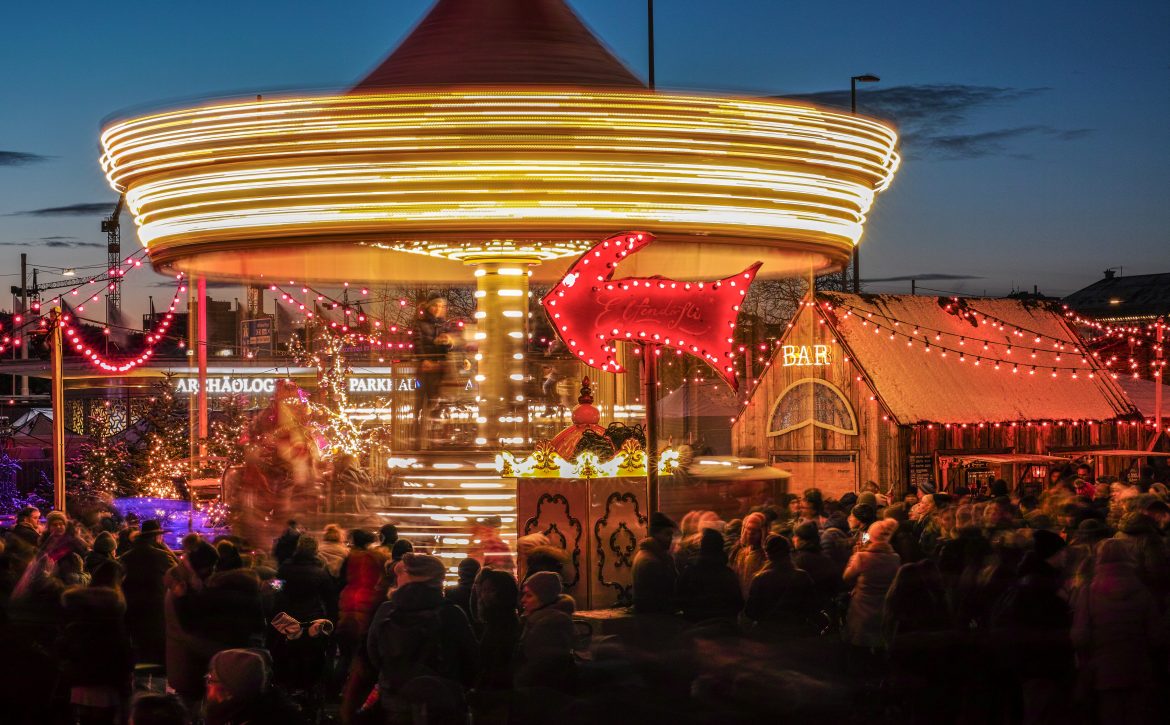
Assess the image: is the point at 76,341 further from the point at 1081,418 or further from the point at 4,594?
the point at 1081,418

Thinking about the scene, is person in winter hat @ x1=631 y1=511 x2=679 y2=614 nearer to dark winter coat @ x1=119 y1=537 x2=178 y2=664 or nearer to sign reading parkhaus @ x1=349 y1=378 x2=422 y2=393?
dark winter coat @ x1=119 y1=537 x2=178 y2=664

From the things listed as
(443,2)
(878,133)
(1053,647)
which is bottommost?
(1053,647)

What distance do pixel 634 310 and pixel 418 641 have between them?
6004 mm

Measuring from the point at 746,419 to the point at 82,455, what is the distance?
11725 millimetres

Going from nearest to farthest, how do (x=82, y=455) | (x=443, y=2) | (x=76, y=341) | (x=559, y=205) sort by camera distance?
(x=559, y=205) < (x=443, y=2) < (x=76, y=341) < (x=82, y=455)

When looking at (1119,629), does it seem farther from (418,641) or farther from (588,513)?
(588,513)

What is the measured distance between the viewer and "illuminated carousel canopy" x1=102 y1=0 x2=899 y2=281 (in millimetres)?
11289

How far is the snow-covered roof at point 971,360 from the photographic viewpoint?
938 inches

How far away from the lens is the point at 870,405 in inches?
925

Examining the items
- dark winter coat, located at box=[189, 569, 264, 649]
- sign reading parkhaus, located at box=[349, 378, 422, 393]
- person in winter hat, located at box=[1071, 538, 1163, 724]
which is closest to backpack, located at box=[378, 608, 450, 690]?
dark winter coat, located at box=[189, 569, 264, 649]

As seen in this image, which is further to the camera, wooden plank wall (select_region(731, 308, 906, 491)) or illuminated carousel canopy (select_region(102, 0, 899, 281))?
wooden plank wall (select_region(731, 308, 906, 491))

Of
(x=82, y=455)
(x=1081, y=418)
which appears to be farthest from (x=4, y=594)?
(x=1081, y=418)

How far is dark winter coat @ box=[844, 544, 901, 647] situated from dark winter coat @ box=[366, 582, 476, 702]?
3.28 m

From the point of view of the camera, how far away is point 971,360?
25.3m
